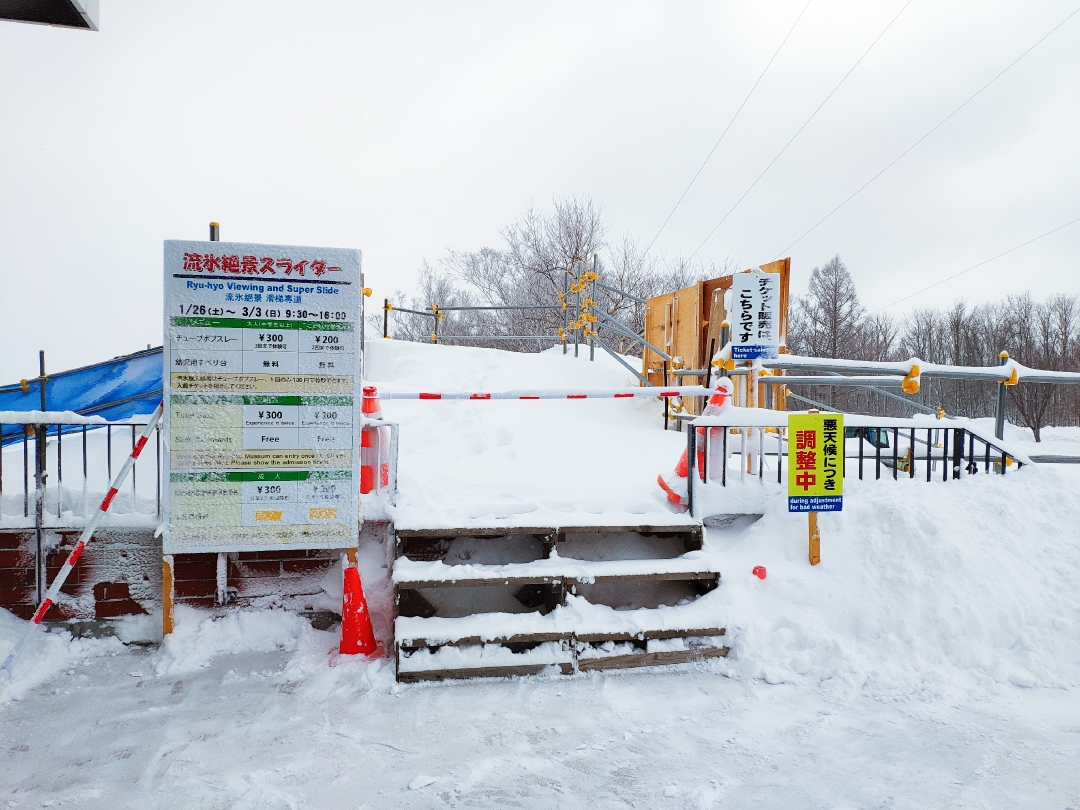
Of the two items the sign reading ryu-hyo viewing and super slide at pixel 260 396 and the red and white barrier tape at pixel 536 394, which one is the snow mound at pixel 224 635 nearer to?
the sign reading ryu-hyo viewing and super slide at pixel 260 396

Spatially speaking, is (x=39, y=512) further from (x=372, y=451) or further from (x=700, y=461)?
(x=700, y=461)

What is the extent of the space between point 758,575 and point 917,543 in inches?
41.2

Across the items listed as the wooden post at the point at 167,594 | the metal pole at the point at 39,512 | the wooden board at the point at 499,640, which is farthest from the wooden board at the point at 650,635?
the metal pole at the point at 39,512

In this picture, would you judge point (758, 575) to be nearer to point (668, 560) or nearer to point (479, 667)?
point (668, 560)

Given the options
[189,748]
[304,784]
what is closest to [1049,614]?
[304,784]

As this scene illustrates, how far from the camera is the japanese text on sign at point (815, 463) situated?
4008 millimetres

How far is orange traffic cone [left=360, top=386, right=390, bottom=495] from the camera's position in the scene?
429 cm

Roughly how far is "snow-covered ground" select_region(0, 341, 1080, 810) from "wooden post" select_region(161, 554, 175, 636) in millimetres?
110

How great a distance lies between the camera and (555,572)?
3834 mm

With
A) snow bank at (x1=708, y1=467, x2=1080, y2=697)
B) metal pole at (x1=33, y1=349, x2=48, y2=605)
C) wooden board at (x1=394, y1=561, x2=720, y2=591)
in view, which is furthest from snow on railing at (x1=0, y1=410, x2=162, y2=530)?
snow bank at (x1=708, y1=467, x2=1080, y2=697)

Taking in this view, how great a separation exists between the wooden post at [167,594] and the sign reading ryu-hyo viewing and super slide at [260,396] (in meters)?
0.16

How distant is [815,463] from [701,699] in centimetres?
170


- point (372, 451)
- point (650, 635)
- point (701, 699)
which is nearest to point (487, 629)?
point (650, 635)

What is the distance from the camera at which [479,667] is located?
11.3 feet
